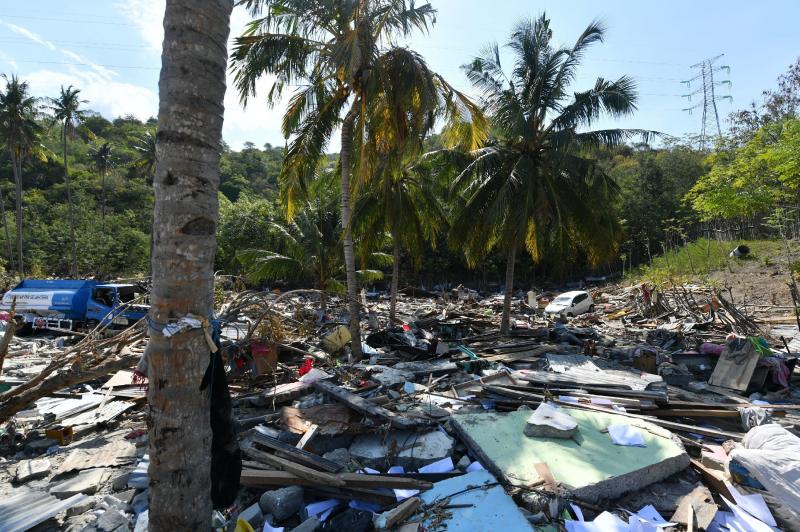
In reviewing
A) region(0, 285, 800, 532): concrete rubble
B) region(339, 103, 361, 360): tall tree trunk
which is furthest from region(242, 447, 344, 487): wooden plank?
region(339, 103, 361, 360): tall tree trunk

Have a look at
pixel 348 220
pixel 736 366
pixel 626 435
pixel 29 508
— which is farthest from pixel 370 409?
pixel 736 366

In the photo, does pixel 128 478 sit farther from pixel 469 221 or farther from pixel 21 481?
pixel 469 221

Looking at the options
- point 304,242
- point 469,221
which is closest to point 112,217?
point 304,242

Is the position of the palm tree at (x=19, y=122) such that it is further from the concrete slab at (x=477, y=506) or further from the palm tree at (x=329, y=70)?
the concrete slab at (x=477, y=506)

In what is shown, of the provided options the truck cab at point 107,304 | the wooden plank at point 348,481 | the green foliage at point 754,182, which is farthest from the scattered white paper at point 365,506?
the green foliage at point 754,182

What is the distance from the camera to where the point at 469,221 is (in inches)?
501

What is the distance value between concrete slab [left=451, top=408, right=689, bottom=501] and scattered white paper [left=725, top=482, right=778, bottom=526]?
51 centimetres

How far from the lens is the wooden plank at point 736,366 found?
7.27 metres

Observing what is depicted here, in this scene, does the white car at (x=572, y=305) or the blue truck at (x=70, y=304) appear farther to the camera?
the white car at (x=572, y=305)

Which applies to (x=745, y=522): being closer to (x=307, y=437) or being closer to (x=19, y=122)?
(x=307, y=437)

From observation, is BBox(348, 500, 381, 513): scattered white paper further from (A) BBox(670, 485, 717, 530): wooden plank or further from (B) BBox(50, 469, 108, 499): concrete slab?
(B) BBox(50, 469, 108, 499): concrete slab

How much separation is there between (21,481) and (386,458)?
3850mm

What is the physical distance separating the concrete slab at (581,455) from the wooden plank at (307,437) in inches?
64.7

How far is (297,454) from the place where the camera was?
14.1 ft
